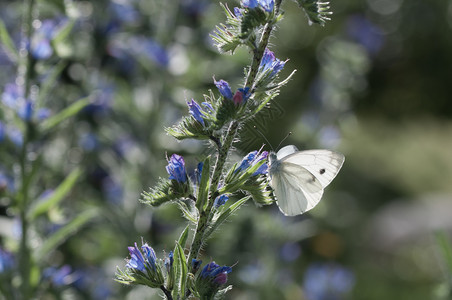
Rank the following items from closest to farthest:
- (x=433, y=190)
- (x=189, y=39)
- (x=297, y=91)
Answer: (x=189, y=39), (x=297, y=91), (x=433, y=190)

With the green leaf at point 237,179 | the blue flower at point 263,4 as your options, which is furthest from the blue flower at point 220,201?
the blue flower at point 263,4

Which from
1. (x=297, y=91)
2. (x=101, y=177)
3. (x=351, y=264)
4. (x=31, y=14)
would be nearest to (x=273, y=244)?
(x=101, y=177)

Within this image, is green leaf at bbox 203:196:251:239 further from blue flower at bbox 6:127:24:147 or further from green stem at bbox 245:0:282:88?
blue flower at bbox 6:127:24:147

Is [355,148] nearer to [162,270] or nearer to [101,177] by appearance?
[101,177]

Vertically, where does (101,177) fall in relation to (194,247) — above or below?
below

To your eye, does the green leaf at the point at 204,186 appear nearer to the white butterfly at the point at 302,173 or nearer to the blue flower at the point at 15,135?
the white butterfly at the point at 302,173
